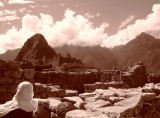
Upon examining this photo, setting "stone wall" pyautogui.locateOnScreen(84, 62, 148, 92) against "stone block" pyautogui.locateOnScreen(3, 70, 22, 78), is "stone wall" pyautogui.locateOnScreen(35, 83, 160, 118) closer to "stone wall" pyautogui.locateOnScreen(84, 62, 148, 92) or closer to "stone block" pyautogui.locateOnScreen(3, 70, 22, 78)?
"stone block" pyautogui.locateOnScreen(3, 70, 22, 78)

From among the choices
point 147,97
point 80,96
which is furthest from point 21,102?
point 147,97

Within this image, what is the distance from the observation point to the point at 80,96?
8492 millimetres

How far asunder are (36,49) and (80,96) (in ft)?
220

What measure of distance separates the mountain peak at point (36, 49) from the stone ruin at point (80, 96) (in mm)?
52344

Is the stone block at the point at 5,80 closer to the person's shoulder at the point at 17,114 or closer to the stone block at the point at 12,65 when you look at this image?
the stone block at the point at 12,65

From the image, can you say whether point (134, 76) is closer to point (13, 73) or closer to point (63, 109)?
point (13, 73)

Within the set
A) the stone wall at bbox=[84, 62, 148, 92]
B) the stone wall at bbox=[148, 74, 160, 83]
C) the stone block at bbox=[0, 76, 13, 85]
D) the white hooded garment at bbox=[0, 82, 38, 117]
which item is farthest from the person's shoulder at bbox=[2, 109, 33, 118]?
the stone wall at bbox=[148, 74, 160, 83]

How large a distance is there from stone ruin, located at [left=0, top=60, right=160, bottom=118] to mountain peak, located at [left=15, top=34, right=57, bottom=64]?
172ft

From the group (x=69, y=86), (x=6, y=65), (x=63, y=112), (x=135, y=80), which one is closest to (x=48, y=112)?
(x=63, y=112)

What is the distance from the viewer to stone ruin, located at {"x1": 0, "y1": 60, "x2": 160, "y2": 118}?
6.29 metres

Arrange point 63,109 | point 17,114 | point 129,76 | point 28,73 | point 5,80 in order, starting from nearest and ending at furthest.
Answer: point 17,114 < point 63,109 < point 5,80 < point 28,73 < point 129,76

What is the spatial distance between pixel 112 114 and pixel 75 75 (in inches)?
566

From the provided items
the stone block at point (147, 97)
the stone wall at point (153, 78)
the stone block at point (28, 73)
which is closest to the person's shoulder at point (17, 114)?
the stone block at point (147, 97)

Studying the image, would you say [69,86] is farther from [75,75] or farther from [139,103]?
[139,103]
